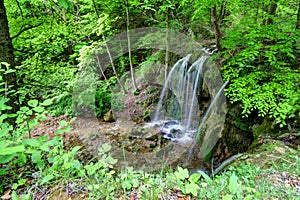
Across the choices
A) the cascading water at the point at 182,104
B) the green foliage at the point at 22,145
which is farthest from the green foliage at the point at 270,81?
the green foliage at the point at 22,145

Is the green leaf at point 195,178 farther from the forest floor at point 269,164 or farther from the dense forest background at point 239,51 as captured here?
the dense forest background at point 239,51

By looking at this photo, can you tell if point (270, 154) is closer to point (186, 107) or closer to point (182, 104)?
point (186, 107)

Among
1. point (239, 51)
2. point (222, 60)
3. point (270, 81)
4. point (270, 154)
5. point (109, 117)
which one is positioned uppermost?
point (239, 51)

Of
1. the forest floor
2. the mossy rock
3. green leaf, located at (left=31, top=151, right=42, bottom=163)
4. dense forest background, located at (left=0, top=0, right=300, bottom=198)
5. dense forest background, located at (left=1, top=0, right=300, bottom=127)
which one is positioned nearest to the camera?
green leaf, located at (left=31, top=151, right=42, bottom=163)

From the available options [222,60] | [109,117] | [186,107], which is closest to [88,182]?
[222,60]

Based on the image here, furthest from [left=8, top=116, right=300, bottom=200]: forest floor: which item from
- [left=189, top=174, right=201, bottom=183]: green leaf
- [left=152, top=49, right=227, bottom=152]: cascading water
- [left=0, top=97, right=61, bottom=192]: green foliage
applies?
[left=152, top=49, right=227, bottom=152]: cascading water

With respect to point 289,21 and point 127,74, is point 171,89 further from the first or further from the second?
point 289,21

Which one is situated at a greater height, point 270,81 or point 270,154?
point 270,81

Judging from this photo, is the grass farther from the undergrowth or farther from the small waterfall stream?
the small waterfall stream

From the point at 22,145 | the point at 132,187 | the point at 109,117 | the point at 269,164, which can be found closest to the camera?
the point at 22,145

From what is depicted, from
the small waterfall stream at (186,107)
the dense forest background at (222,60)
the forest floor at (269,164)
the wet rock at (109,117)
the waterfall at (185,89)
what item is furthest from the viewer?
the wet rock at (109,117)

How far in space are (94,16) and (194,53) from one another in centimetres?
319

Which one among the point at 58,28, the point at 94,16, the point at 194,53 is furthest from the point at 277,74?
the point at 94,16

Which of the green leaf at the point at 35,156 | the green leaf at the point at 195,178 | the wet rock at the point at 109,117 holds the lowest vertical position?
the wet rock at the point at 109,117
